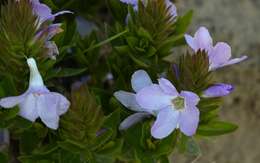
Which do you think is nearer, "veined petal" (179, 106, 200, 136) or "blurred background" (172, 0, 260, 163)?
"veined petal" (179, 106, 200, 136)

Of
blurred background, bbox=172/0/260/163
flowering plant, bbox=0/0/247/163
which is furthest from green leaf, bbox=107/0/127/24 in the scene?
blurred background, bbox=172/0/260/163

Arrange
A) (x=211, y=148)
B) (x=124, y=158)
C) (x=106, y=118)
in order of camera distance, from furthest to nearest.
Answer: (x=211, y=148) → (x=124, y=158) → (x=106, y=118)

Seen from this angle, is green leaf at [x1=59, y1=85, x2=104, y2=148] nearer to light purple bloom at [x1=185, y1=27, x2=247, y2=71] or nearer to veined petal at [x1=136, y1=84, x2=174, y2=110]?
veined petal at [x1=136, y1=84, x2=174, y2=110]

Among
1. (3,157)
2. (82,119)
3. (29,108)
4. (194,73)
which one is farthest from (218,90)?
(3,157)

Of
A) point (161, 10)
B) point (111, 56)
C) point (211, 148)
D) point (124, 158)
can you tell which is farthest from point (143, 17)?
point (211, 148)

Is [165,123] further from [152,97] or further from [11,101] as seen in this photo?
[11,101]

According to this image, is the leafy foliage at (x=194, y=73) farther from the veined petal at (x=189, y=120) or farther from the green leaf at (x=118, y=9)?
the green leaf at (x=118, y=9)

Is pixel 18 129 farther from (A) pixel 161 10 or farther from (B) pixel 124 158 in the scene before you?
(A) pixel 161 10
